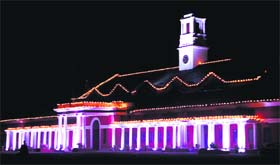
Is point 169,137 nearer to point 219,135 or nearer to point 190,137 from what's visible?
point 190,137

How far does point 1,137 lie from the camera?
10069 cm

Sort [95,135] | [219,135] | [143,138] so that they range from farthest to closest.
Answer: [95,135], [143,138], [219,135]

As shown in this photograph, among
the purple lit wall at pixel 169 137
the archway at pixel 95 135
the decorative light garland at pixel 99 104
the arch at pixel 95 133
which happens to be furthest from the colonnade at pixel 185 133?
the decorative light garland at pixel 99 104

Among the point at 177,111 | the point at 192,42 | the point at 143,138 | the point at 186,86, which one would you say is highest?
the point at 192,42

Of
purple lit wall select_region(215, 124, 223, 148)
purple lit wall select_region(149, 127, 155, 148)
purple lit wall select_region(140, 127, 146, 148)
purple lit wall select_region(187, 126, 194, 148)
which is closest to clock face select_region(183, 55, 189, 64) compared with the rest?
purple lit wall select_region(140, 127, 146, 148)

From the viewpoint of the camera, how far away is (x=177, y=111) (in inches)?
2837

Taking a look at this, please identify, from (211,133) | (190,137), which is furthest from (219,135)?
(190,137)

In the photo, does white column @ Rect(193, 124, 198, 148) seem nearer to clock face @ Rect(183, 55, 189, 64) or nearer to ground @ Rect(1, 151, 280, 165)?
clock face @ Rect(183, 55, 189, 64)

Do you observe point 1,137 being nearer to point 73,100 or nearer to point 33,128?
point 33,128

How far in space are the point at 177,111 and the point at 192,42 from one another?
13.7m

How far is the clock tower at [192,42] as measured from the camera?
82.6 m

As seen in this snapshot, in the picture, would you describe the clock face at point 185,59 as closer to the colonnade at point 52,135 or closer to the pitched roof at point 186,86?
the pitched roof at point 186,86

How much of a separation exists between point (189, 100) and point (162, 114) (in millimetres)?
3764

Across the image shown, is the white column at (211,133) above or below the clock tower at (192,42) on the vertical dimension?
below
